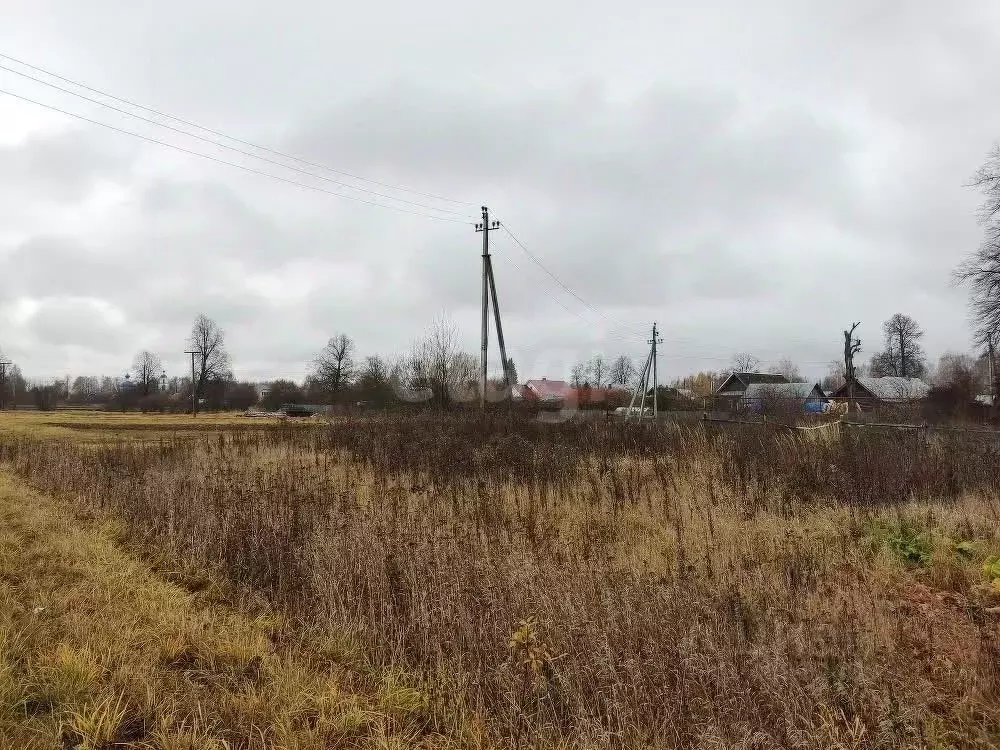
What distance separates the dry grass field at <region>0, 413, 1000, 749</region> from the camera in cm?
295

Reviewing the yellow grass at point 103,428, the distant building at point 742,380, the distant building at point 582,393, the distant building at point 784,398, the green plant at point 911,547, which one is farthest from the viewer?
the distant building at point 742,380

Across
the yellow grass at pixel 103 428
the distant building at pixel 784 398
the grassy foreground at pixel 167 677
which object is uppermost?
the distant building at pixel 784 398

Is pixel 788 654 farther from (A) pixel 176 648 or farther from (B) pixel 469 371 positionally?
(B) pixel 469 371

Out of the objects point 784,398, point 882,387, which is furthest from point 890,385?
point 784,398

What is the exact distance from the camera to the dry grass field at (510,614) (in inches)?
116

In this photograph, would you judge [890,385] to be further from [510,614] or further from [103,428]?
[510,614]

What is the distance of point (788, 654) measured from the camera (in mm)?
3316

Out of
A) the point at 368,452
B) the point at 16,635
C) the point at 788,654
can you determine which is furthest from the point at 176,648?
the point at 368,452

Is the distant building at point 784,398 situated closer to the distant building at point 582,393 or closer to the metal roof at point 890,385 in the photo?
the metal roof at point 890,385

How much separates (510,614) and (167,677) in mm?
2083

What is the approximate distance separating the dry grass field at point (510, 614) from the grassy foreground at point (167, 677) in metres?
0.02

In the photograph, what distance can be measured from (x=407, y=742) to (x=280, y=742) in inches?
23.7

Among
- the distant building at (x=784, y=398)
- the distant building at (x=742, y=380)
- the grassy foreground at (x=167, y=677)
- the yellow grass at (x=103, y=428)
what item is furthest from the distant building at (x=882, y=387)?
the grassy foreground at (x=167, y=677)

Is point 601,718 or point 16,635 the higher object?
point 16,635
